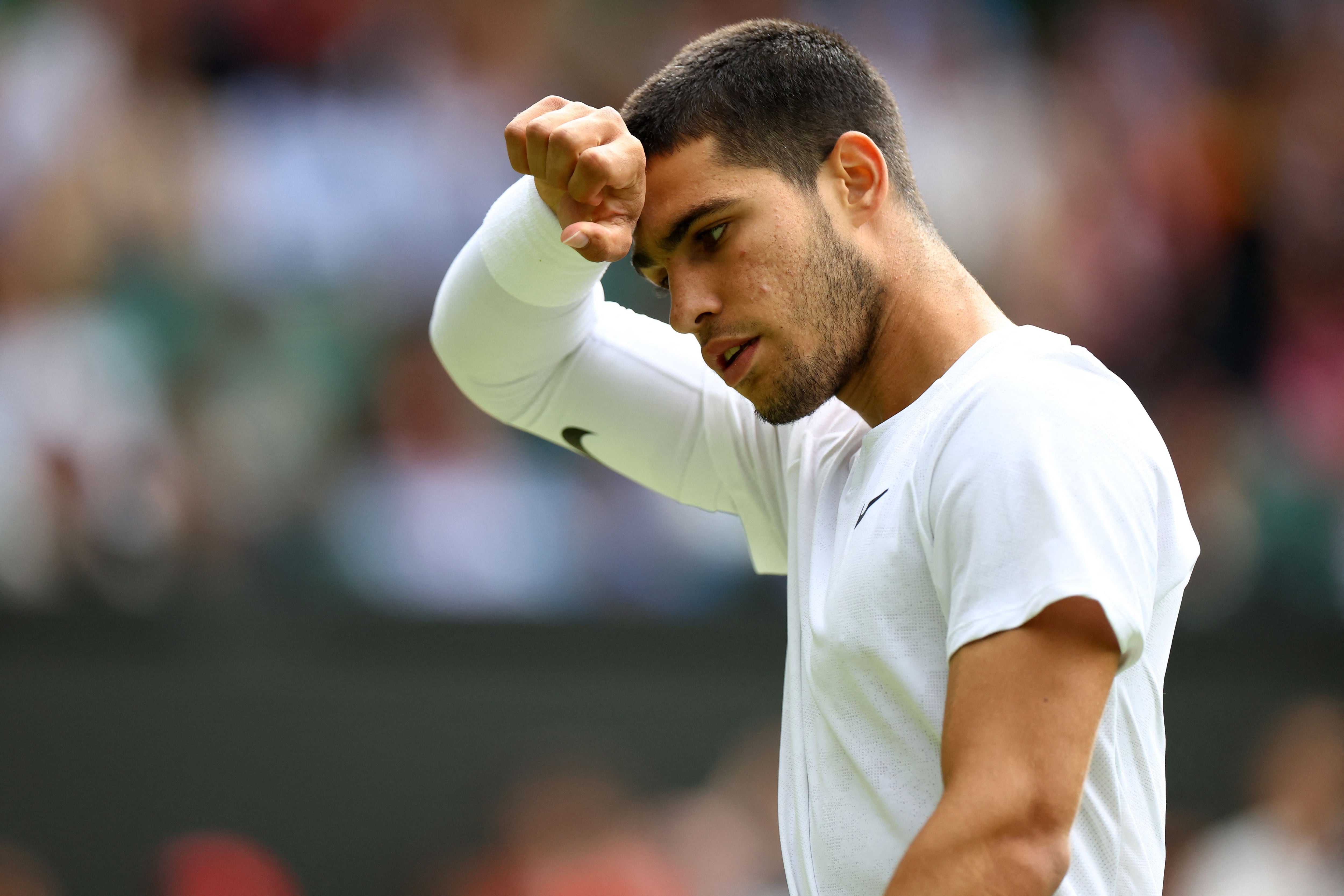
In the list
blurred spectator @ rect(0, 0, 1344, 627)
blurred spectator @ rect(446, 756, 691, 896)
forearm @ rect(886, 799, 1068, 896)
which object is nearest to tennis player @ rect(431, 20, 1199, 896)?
forearm @ rect(886, 799, 1068, 896)

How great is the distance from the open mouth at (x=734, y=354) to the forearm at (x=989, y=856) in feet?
2.64

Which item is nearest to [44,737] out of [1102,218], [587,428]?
[587,428]

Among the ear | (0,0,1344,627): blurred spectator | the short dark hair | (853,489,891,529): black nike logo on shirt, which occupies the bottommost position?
(0,0,1344,627): blurred spectator

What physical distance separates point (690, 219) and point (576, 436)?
27.9 inches

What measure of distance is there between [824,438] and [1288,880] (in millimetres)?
4041

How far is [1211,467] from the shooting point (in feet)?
20.0

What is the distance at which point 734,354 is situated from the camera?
7.11 feet

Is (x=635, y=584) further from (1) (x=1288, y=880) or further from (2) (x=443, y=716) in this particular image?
(1) (x=1288, y=880)

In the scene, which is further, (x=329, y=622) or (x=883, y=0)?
(x=883, y=0)

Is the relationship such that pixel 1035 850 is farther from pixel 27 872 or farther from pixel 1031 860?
pixel 27 872

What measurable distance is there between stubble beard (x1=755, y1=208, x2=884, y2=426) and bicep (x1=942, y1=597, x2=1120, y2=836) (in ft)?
2.07

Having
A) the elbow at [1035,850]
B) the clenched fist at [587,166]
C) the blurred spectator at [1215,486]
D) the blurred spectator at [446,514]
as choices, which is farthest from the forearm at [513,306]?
the blurred spectator at [1215,486]

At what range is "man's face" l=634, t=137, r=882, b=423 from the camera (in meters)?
2.10

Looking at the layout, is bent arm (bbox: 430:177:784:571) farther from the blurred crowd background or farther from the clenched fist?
the blurred crowd background
